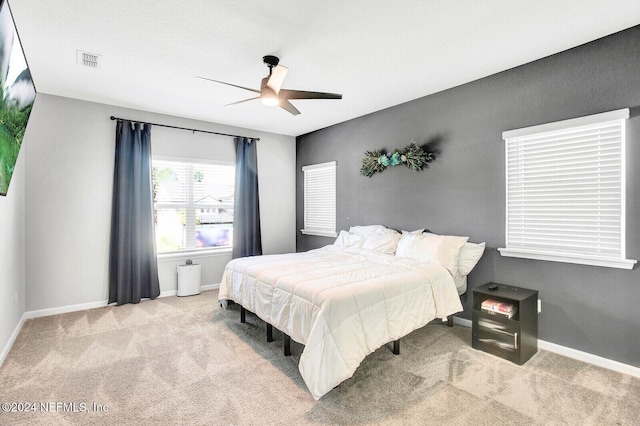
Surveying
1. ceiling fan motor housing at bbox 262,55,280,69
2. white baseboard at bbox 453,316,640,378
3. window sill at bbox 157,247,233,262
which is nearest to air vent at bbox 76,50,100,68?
ceiling fan motor housing at bbox 262,55,280,69

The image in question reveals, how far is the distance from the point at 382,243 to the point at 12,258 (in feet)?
13.2

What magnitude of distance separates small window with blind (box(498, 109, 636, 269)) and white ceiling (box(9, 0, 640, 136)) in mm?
766

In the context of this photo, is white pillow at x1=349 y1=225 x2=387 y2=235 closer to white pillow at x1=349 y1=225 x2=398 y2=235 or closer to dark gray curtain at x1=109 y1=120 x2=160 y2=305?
white pillow at x1=349 y1=225 x2=398 y2=235

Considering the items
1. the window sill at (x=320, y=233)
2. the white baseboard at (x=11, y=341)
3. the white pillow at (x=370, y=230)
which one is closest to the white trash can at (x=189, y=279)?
the white baseboard at (x=11, y=341)

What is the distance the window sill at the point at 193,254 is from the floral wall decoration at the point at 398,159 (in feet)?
8.63

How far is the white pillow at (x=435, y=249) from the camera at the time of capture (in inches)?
132

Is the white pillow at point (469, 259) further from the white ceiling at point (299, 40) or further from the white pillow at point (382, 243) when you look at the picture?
the white ceiling at point (299, 40)

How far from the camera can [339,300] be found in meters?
2.35

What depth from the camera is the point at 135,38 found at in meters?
2.66

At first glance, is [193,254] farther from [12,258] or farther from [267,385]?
[267,385]

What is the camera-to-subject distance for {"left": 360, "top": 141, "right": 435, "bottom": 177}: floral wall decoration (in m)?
4.02

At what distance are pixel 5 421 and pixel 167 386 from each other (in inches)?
36.0

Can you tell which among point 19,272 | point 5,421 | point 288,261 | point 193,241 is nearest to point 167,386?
point 5,421

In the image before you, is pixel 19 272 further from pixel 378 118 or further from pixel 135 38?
pixel 378 118
